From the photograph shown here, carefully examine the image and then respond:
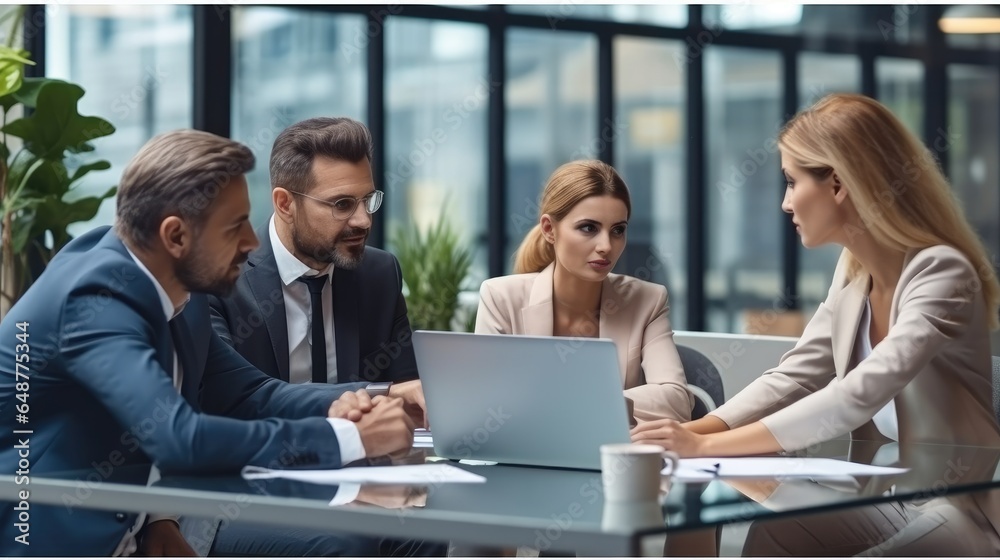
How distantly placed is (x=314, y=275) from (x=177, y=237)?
0.79m

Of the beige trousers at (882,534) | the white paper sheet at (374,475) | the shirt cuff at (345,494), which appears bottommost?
the beige trousers at (882,534)

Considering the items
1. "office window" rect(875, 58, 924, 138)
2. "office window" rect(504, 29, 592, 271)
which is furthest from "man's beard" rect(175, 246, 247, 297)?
"office window" rect(875, 58, 924, 138)

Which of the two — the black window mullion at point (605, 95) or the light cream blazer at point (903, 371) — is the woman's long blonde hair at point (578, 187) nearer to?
the light cream blazer at point (903, 371)

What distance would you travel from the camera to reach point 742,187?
7.46 metres

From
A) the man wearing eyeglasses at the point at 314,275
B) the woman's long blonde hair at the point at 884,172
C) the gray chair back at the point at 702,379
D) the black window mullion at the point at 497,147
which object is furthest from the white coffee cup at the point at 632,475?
the black window mullion at the point at 497,147

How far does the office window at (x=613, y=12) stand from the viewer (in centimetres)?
646

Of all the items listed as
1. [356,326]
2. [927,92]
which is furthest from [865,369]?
[927,92]

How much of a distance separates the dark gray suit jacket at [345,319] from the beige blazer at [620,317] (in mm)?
230

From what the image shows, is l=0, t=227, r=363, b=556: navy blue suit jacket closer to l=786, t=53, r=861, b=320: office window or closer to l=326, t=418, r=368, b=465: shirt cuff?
l=326, t=418, r=368, b=465: shirt cuff

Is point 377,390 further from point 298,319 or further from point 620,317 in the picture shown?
point 620,317

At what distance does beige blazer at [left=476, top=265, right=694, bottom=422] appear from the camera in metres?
2.84

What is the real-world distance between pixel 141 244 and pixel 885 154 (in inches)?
55.0

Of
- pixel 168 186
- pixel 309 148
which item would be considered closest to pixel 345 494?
pixel 168 186

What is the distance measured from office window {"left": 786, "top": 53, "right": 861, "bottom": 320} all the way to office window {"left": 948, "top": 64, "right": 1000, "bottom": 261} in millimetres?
740
